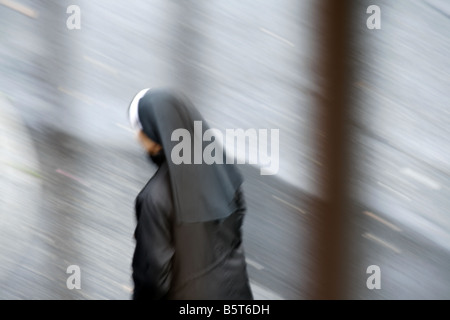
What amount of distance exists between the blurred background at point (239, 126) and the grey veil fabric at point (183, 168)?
0.48 metres

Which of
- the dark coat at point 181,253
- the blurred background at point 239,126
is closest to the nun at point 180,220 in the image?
the dark coat at point 181,253

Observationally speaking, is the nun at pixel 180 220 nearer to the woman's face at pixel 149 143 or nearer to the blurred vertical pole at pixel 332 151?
the woman's face at pixel 149 143

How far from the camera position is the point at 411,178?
3.02 metres

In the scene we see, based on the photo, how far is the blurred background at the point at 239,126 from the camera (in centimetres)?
295

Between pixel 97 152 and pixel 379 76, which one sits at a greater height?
pixel 379 76

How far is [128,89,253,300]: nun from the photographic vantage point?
2.43m

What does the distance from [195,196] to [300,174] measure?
653 mm

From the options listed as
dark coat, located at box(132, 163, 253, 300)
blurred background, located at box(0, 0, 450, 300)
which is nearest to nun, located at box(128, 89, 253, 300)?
dark coat, located at box(132, 163, 253, 300)

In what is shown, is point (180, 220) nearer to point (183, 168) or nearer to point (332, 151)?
point (183, 168)

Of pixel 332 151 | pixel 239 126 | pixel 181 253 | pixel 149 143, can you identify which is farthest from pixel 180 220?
pixel 332 151

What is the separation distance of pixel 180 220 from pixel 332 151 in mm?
816

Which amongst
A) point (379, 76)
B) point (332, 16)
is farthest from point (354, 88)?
point (332, 16)

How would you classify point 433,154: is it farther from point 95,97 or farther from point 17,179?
point 17,179

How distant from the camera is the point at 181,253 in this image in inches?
99.2
